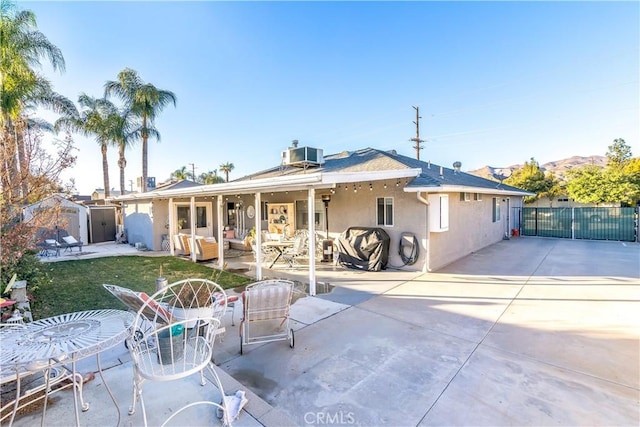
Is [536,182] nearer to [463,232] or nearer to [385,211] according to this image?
[463,232]

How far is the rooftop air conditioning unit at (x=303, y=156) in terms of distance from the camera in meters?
10.7

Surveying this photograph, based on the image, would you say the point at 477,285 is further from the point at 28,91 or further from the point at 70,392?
the point at 28,91

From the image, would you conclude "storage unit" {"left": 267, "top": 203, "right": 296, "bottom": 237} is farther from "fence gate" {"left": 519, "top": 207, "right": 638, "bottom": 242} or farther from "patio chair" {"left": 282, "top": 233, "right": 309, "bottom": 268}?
"fence gate" {"left": 519, "top": 207, "right": 638, "bottom": 242}

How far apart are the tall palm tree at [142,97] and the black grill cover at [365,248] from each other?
54.7 ft

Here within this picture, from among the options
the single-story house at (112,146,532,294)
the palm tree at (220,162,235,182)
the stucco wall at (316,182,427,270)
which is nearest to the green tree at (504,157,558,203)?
the single-story house at (112,146,532,294)

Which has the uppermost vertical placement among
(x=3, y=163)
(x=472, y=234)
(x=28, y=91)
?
A: (x=28, y=91)

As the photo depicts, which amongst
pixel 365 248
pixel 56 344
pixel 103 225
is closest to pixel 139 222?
pixel 103 225

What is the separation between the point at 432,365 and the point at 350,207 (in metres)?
6.85

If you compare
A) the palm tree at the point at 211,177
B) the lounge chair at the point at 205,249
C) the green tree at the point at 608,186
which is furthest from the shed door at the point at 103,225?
the green tree at the point at 608,186

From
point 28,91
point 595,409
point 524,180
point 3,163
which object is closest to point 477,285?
point 595,409

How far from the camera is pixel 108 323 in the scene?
2826 millimetres

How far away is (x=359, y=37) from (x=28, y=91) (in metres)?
14.8

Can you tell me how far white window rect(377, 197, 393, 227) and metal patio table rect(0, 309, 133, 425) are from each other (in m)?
7.64

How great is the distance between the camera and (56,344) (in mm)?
2340
